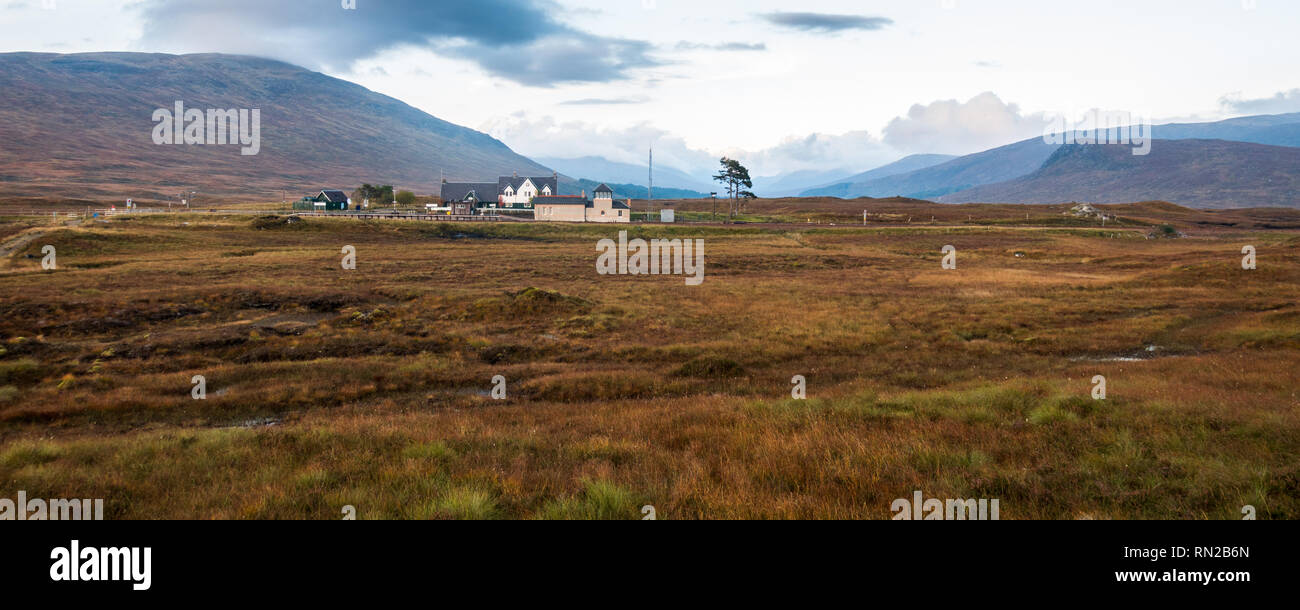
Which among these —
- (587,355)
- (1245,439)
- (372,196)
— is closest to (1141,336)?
(1245,439)

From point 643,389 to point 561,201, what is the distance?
300ft

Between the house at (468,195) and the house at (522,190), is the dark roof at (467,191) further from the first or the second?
the house at (522,190)

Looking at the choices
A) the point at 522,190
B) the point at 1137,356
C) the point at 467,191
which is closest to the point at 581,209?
the point at 522,190

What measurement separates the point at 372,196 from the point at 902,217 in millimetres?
110290

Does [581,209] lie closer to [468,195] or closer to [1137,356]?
[468,195]

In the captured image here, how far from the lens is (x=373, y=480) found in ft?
27.7

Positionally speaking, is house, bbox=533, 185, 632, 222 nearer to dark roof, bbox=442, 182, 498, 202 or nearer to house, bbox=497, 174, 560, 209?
house, bbox=497, 174, 560, 209

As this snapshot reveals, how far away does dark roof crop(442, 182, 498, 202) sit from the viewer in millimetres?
130750

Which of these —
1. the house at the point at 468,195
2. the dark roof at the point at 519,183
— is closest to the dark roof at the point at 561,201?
the dark roof at the point at 519,183

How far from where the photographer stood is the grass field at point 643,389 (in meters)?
7.62

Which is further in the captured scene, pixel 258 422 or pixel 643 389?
pixel 643 389

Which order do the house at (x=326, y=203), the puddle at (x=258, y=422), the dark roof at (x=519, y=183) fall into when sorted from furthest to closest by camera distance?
1. the dark roof at (x=519, y=183)
2. the house at (x=326, y=203)
3. the puddle at (x=258, y=422)

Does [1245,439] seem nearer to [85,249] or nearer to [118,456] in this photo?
[118,456]

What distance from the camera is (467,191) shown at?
13362cm
